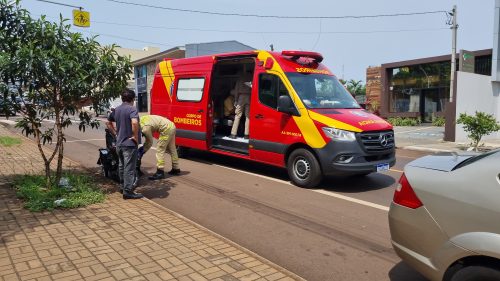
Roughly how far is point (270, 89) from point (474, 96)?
1262 centimetres

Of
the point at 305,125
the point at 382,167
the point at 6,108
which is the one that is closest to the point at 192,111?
the point at 305,125

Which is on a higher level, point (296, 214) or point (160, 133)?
point (160, 133)

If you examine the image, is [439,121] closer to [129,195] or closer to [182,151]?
[182,151]

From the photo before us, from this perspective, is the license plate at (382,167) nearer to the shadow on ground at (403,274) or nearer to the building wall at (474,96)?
the shadow on ground at (403,274)

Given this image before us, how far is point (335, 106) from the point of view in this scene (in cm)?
805

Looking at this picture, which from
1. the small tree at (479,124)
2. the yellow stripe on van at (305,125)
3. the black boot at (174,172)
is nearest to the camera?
the yellow stripe on van at (305,125)

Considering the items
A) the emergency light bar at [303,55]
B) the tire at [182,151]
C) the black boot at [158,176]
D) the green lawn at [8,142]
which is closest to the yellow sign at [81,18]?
the green lawn at [8,142]

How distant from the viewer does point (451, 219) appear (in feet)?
9.56

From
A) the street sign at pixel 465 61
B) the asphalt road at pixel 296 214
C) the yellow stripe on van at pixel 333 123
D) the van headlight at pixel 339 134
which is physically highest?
the street sign at pixel 465 61

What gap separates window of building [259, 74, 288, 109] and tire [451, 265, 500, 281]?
17.9 ft

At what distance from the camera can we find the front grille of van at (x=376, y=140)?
7234 mm

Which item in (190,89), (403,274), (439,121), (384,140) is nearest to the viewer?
(403,274)

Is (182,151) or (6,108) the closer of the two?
(6,108)

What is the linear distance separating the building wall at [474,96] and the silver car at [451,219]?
48.8ft
